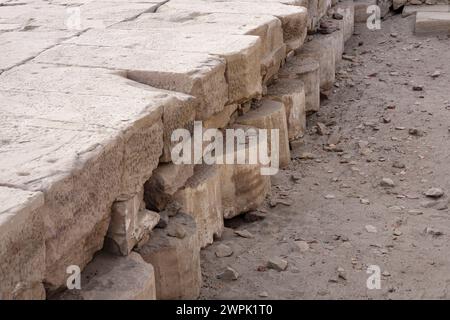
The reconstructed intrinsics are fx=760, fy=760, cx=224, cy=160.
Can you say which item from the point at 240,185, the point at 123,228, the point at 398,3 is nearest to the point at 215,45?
the point at 240,185

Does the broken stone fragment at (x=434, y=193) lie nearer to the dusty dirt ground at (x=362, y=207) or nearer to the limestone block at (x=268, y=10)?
the dusty dirt ground at (x=362, y=207)

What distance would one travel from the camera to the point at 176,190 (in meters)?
3.85

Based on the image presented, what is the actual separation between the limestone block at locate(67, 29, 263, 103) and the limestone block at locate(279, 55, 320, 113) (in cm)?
91

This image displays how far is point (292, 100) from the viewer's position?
217 inches

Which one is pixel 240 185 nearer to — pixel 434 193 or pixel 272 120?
pixel 272 120

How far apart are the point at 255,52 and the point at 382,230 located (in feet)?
4.38

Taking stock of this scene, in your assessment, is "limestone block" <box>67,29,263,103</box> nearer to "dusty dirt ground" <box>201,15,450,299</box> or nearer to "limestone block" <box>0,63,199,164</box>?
"limestone block" <box>0,63,199,164</box>

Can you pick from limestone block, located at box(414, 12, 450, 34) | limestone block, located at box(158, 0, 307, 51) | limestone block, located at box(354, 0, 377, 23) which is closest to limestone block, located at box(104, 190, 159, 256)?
limestone block, located at box(158, 0, 307, 51)

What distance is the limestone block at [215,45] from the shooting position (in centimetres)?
454

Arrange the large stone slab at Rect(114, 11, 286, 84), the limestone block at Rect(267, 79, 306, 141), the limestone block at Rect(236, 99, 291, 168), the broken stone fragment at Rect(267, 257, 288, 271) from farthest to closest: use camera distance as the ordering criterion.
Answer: the limestone block at Rect(267, 79, 306, 141) → the large stone slab at Rect(114, 11, 286, 84) → the limestone block at Rect(236, 99, 291, 168) → the broken stone fragment at Rect(267, 257, 288, 271)

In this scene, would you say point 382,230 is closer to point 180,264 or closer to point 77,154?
point 180,264

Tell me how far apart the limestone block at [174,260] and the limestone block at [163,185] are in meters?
0.18

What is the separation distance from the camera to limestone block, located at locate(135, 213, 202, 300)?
3502 millimetres
